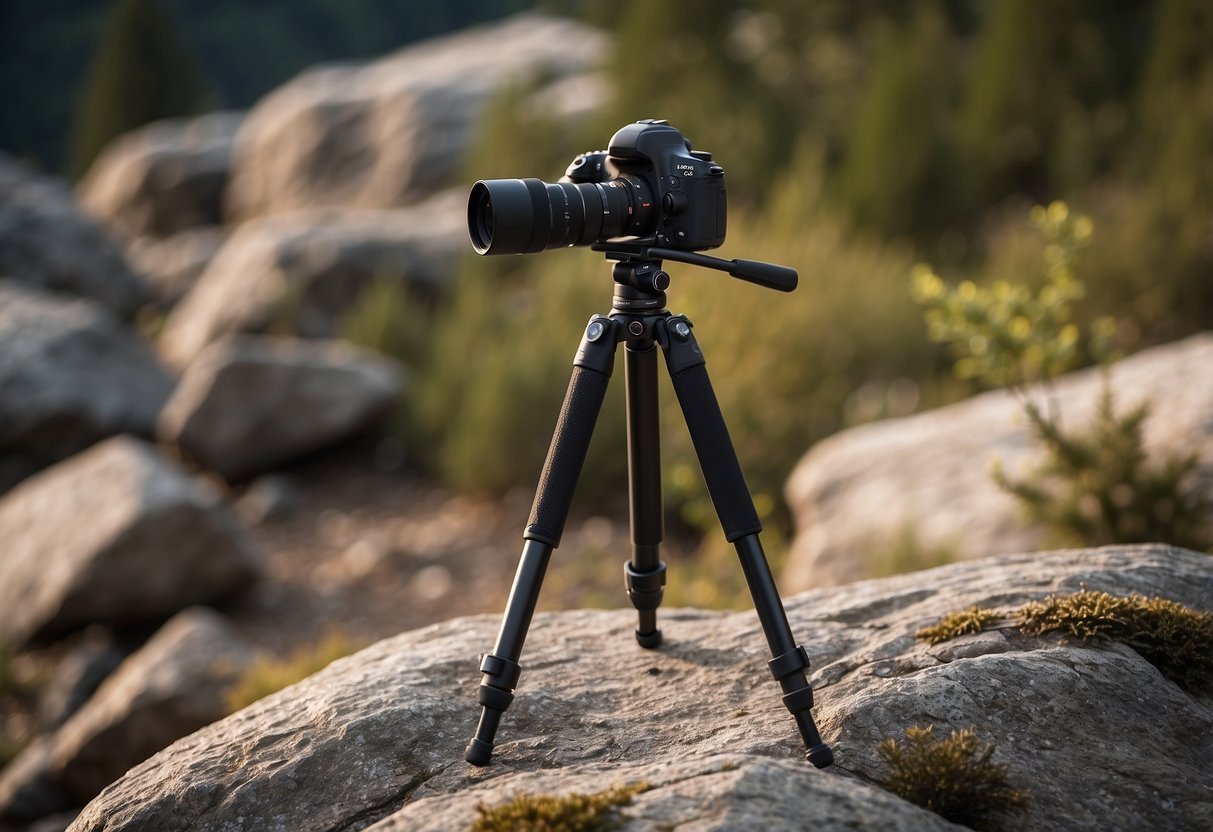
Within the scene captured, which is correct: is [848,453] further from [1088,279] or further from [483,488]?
[1088,279]

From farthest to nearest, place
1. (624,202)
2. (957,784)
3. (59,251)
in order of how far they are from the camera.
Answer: (59,251) → (624,202) → (957,784)

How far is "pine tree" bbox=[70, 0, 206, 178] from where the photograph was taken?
68.0 feet

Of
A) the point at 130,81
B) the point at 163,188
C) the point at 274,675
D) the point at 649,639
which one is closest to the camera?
the point at 649,639

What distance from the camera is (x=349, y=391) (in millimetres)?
6441

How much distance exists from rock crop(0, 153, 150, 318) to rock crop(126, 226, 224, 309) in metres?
0.57

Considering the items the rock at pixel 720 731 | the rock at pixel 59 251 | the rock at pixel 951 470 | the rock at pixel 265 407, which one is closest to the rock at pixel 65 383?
the rock at pixel 265 407

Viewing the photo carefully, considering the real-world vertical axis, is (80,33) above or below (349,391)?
above

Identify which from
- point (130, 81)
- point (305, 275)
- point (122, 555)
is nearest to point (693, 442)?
point (122, 555)

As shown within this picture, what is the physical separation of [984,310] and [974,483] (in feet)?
3.09

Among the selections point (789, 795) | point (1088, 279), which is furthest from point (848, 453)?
point (1088, 279)

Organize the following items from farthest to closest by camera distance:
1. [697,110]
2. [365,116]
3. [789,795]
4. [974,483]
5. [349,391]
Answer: [365,116]
[697,110]
[349,391]
[974,483]
[789,795]

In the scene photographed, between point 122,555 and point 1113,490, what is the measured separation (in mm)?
4116

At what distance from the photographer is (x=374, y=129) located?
13.4 m

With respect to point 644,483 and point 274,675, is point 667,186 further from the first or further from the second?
point 274,675
